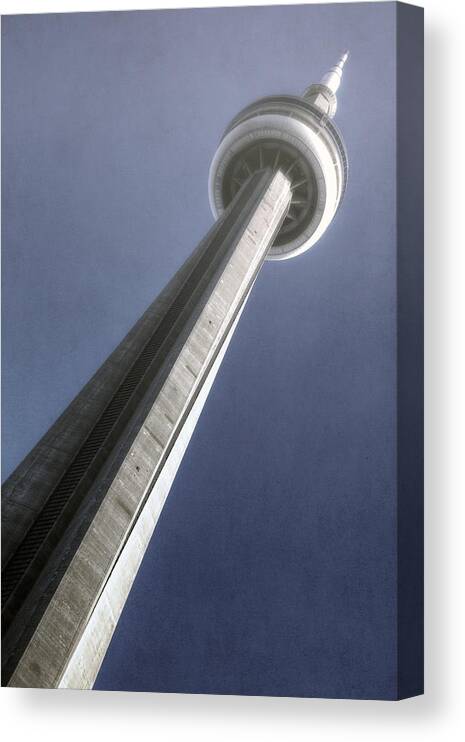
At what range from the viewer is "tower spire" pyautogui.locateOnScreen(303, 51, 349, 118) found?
12391 mm

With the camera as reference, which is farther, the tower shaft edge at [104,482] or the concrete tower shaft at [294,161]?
the concrete tower shaft at [294,161]

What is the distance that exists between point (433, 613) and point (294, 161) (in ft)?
49.0

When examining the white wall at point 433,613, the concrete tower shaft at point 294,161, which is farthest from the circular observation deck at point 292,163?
the white wall at point 433,613

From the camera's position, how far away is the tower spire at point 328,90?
12.4 m

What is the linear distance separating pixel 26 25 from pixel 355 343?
7.44 m

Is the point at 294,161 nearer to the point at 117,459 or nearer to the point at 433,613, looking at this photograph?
the point at 117,459

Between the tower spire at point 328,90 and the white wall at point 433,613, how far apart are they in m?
1.35

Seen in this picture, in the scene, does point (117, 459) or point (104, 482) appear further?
point (117, 459)

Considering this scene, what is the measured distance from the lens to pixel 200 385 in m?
13.7

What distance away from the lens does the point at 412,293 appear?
1173 centimetres

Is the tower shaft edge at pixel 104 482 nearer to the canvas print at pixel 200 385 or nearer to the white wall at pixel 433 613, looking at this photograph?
the canvas print at pixel 200 385

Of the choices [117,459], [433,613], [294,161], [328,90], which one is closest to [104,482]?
[117,459]

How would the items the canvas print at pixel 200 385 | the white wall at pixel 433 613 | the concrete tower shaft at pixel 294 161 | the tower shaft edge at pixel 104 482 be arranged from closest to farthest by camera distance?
the tower shaft edge at pixel 104 482 < the white wall at pixel 433 613 < the canvas print at pixel 200 385 < the concrete tower shaft at pixel 294 161

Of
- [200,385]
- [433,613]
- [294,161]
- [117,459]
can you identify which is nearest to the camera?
[117,459]
